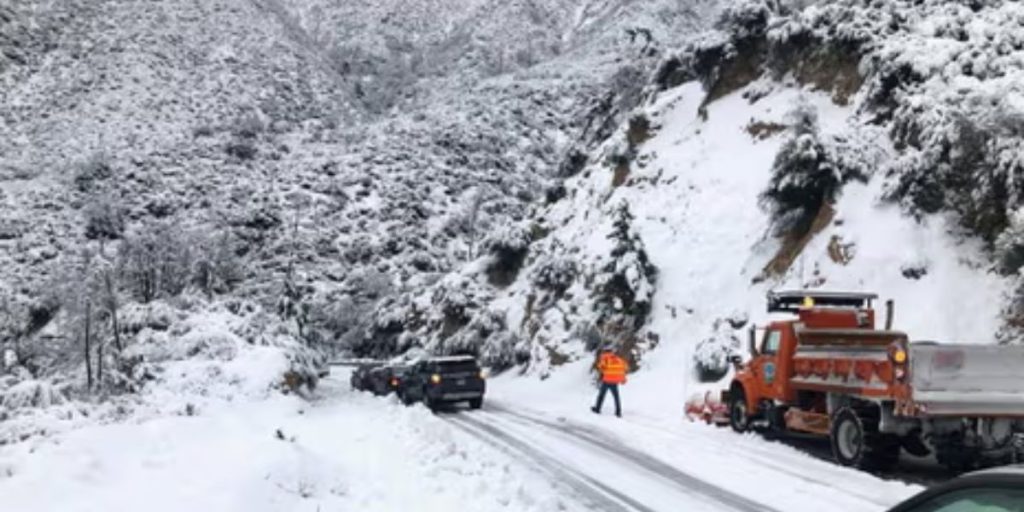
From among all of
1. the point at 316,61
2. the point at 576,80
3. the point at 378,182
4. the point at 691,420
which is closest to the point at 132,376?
the point at 691,420

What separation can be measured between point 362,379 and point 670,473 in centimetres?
2023

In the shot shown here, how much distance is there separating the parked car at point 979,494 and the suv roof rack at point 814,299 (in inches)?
491

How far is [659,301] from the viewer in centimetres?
2566

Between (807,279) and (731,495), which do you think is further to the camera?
(807,279)

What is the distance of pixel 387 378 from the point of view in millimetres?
27578

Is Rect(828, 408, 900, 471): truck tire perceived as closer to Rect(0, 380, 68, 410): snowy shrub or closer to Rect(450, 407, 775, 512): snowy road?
Rect(450, 407, 775, 512): snowy road

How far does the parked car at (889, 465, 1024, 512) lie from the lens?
2758 mm

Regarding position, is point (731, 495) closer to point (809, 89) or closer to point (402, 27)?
point (809, 89)

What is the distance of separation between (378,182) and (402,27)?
34.2 m

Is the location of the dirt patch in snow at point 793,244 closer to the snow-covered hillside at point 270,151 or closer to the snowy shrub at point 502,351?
the snowy shrub at point 502,351

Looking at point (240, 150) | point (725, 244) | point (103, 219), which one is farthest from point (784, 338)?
point (240, 150)

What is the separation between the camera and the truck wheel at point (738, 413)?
15.9m

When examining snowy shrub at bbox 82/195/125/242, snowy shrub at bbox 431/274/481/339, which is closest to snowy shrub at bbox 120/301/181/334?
snowy shrub at bbox 431/274/481/339

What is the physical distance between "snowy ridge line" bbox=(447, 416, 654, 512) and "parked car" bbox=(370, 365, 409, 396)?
314 inches
